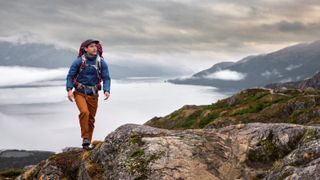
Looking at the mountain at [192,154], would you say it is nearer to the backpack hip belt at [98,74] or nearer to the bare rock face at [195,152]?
the bare rock face at [195,152]

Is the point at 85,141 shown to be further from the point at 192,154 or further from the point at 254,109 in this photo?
the point at 254,109

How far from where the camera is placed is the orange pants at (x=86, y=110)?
17.1 metres

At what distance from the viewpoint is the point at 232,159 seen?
13977 mm

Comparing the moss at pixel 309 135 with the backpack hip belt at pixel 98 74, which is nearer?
the moss at pixel 309 135

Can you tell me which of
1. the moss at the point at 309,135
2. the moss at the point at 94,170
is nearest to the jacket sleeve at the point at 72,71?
the moss at the point at 94,170

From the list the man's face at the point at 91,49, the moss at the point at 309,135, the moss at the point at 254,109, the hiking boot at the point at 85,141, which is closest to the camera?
the moss at the point at 309,135

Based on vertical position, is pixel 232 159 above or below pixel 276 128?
below

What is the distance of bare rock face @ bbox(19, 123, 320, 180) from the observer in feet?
43.8

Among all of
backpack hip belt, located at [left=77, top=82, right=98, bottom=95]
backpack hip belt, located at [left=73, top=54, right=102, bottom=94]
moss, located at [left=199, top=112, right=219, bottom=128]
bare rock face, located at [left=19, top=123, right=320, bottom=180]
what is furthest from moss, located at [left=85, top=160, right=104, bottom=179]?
moss, located at [left=199, top=112, right=219, bottom=128]

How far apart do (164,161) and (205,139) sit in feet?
6.84

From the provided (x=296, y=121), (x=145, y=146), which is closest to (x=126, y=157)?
(x=145, y=146)

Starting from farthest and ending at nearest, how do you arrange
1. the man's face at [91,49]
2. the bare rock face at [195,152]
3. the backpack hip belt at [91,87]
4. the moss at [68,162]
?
the backpack hip belt at [91,87]
the moss at [68,162]
the man's face at [91,49]
the bare rock face at [195,152]

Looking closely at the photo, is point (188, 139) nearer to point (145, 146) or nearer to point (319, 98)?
point (145, 146)

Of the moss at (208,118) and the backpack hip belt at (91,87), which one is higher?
the backpack hip belt at (91,87)
